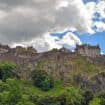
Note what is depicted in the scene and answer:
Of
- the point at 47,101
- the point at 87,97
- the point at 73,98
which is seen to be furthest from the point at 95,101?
the point at 47,101

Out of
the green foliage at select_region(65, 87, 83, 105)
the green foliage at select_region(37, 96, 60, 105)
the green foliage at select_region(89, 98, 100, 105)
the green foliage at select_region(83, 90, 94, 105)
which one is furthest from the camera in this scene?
the green foliage at select_region(83, 90, 94, 105)

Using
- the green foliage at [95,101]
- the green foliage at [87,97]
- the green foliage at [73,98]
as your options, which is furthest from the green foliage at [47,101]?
the green foliage at [95,101]

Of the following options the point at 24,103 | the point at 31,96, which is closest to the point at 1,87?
the point at 31,96

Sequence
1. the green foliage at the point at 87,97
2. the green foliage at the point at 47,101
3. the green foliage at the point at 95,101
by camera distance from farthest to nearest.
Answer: the green foliage at the point at 87,97 < the green foliage at the point at 47,101 < the green foliage at the point at 95,101

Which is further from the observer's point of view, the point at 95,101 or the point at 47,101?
the point at 47,101

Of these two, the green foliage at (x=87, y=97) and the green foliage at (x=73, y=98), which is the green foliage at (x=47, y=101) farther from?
the green foliage at (x=87, y=97)

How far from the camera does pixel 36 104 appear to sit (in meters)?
183

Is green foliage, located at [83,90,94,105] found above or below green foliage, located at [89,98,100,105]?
above

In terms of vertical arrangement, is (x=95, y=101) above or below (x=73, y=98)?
below

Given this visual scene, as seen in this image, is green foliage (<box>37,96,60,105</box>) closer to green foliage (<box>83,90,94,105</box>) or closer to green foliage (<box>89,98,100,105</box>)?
green foliage (<box>83,90,94,105</box>)

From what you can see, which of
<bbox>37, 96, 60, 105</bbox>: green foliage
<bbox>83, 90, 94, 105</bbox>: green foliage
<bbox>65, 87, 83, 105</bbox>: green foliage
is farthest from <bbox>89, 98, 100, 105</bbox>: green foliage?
<bbox>37, 96, 60, 105</bbox>: green foliage

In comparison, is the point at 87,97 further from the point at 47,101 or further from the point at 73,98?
the point at 47,101

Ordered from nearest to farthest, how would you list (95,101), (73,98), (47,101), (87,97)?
(95,101), (73,98), (47,101), (87,97)

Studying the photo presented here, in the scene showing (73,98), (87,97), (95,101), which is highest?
(87,97)
